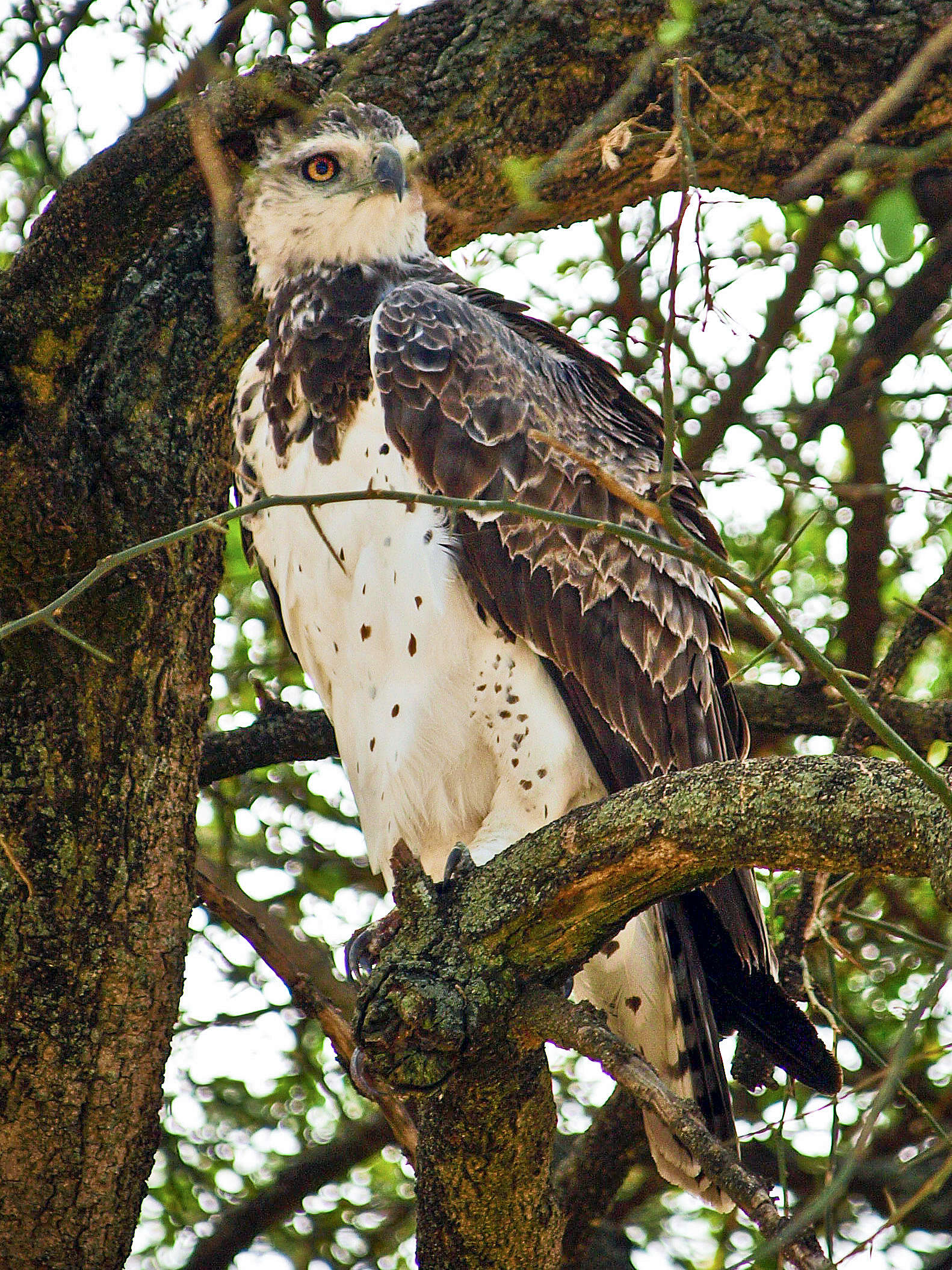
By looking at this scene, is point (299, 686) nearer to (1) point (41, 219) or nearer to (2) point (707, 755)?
(2) point (707, 755)

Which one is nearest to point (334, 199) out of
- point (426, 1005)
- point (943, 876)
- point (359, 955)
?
point (359, 955)

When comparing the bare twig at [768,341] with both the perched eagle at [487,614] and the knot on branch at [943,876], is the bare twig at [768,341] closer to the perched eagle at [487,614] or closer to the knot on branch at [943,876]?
the perched eagle at [487,614]

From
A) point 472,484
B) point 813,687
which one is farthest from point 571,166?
point 813,687

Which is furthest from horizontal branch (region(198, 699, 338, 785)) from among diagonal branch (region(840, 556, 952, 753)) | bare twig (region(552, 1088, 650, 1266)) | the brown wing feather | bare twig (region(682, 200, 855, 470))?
bare twig (region(682, 200, 855, 470))

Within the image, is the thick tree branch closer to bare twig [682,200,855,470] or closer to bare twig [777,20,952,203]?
bare twig [682,200,855,470]

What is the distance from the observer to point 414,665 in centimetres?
389

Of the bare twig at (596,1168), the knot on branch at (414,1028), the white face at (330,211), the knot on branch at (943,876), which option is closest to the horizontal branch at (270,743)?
the white face at (330,211)

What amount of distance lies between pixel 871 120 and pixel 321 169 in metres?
2.46

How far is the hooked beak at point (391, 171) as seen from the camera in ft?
14.1

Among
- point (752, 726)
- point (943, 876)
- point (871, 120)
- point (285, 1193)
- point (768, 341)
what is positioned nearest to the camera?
point (943, 876)

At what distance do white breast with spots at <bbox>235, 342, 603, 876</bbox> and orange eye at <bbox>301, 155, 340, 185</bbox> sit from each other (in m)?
0.97

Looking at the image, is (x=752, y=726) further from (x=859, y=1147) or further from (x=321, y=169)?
(x=859, y=1147)

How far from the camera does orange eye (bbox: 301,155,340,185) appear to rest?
15.3ft

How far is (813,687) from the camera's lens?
474 cm
